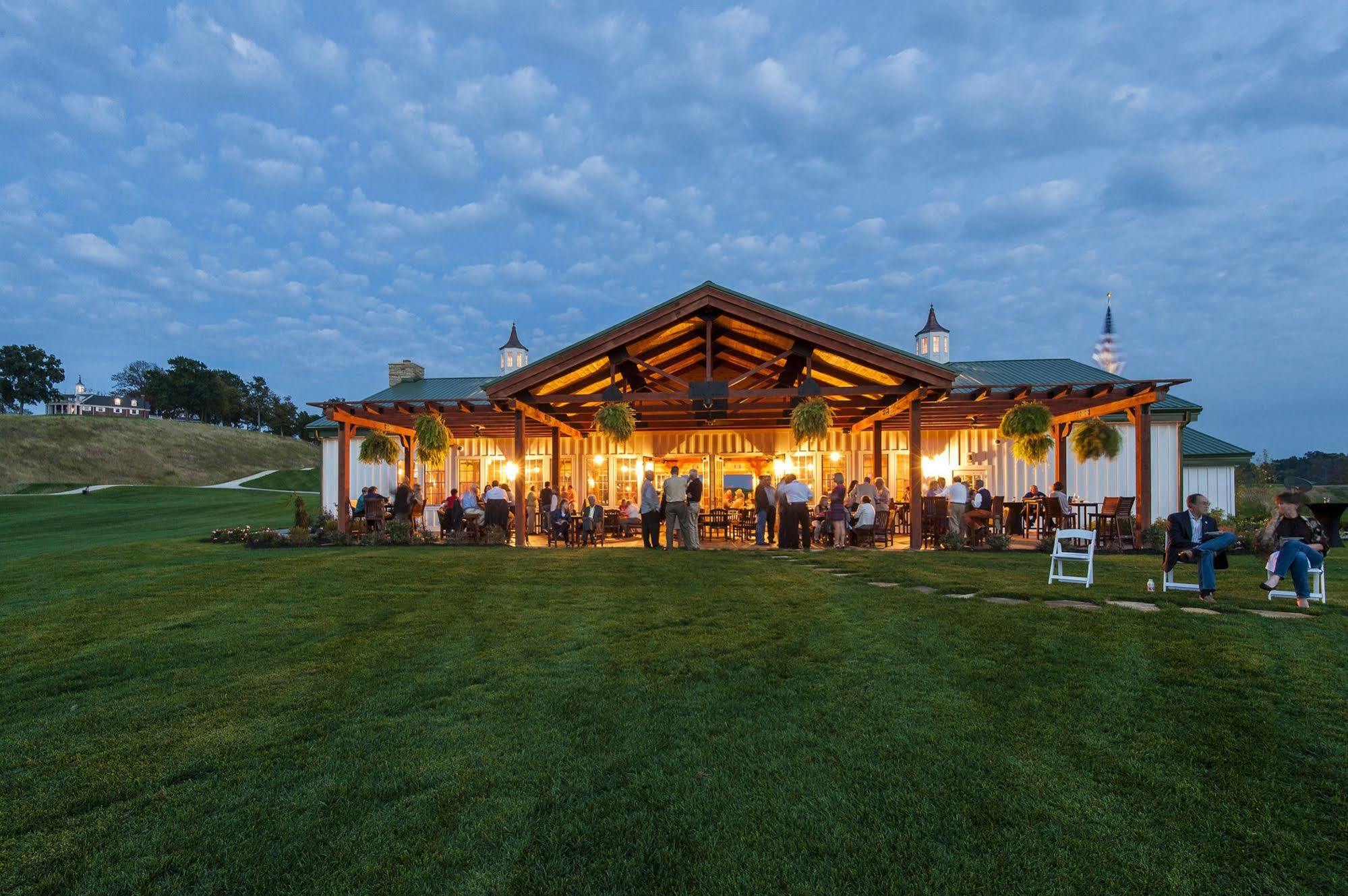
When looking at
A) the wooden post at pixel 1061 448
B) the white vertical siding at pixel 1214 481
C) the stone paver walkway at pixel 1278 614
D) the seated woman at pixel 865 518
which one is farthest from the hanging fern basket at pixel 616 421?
the white vertical siding at pixel 1214 481

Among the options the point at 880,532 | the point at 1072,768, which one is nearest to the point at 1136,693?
the point at 1072,768

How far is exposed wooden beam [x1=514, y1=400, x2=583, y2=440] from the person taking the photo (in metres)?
12.3

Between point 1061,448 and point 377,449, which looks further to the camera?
point 1061,448

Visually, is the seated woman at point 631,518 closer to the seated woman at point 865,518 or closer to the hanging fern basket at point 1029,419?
the seated woman at point 865,518

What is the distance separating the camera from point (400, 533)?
12.7 metres

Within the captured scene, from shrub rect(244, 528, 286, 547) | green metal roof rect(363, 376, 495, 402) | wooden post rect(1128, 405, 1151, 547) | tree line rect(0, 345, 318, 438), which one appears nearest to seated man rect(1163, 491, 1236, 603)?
wooden post rect(1128, 405, 1151, 547)

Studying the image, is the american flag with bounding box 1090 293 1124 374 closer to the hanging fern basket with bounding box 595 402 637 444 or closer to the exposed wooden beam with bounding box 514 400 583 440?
the exposed wooden beam with bounding box 514 400 583 440

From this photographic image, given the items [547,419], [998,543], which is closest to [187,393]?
[547,419]


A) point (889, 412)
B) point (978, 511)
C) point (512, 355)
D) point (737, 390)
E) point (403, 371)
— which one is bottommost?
point (978, 511)

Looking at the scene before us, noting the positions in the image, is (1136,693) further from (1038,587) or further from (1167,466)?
(1167,466)

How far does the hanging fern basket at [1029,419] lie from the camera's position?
11.4 m

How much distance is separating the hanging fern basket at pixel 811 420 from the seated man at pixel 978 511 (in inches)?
131

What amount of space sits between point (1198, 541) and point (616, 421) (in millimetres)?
7444

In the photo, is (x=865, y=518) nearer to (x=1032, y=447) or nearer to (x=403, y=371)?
(x=1032, y=447)
